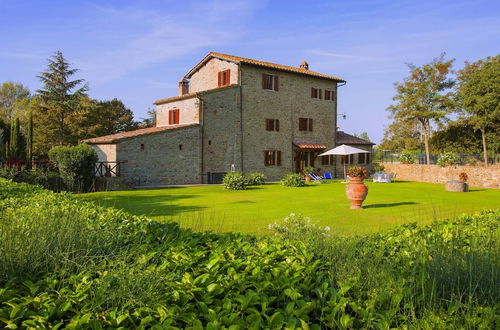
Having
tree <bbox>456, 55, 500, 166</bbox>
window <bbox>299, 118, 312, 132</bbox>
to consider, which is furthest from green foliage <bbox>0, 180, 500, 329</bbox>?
tree <bbox>456, 55, 500, 166</bbox>

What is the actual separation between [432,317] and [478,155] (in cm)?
3889

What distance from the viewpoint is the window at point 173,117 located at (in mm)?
25166

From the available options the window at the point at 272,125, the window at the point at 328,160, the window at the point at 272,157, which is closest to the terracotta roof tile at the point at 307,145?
the window at the point at 328,160

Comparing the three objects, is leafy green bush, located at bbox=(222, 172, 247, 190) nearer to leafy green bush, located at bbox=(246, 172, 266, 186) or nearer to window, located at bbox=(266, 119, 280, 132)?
leafy green bush, located at bbox=(246, 172, 266, 186)

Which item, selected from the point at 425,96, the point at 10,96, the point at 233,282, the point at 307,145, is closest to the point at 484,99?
the point at 425,96

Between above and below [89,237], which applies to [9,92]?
above

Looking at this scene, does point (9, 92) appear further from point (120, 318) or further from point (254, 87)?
point (120, 318)

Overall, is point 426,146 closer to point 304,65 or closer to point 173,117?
point 304,65

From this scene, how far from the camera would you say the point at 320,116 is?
28.7 meters

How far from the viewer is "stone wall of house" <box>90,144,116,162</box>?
19.7m

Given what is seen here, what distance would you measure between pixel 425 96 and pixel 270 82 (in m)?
19.4

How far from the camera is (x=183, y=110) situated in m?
24.4

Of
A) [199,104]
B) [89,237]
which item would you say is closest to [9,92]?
[199,104]

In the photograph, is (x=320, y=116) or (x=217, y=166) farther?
(x=320, y=116)
